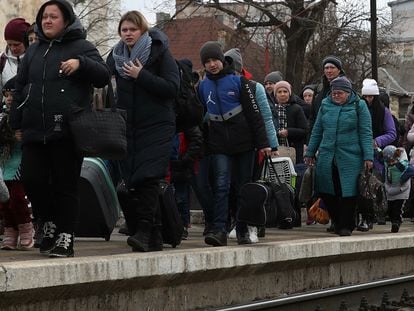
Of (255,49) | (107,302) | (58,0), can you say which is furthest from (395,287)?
(255,49)

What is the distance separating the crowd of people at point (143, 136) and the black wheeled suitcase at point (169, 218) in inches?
4.6

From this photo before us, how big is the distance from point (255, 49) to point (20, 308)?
44.5 metres

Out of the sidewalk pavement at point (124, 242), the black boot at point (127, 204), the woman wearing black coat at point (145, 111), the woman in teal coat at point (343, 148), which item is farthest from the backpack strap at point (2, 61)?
the woman in teal coat at point (343, 148)

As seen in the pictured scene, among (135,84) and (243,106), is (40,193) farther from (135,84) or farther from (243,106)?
(243,106)

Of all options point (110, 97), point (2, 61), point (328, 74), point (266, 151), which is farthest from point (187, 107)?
point (328, 74)

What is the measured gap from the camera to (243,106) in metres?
8.91

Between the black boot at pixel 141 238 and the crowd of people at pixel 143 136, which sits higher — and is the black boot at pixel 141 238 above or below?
below

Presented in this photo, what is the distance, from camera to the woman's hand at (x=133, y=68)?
7.65 m

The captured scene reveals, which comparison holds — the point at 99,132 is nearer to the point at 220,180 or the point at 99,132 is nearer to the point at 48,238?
the point at 48,238

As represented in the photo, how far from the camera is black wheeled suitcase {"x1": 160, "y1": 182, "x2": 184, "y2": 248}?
814cm

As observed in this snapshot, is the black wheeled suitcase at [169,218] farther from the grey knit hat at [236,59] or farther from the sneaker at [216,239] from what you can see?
the grey knit hat at [236,59]

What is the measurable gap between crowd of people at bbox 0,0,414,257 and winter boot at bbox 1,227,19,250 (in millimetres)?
10

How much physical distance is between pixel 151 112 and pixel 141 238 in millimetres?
954

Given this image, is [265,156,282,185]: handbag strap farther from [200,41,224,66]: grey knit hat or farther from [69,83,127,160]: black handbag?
[69,83,127,160]: black handbag
